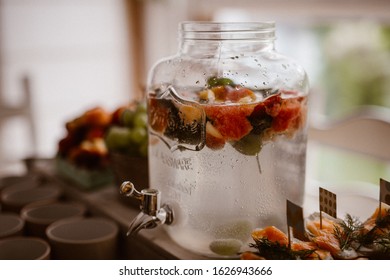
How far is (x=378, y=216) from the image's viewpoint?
534 mm

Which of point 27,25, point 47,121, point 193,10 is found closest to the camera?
point 193,10

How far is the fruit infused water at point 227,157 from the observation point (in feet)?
1.77

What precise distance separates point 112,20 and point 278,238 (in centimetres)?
168

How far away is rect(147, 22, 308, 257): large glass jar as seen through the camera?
542 mm

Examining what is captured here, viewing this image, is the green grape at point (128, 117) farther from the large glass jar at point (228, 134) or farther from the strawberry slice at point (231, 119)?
Result: the strawberry slice at point (231, 119)

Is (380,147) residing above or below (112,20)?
below

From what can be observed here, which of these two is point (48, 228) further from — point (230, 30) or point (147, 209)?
point (230, 30)

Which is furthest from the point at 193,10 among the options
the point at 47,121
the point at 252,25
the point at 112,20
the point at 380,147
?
the point at 252,25

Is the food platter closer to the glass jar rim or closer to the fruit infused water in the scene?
the fruit infused water

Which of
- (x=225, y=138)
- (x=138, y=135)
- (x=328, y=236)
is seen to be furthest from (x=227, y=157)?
(x=138, y=135)

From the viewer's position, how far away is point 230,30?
576 mm

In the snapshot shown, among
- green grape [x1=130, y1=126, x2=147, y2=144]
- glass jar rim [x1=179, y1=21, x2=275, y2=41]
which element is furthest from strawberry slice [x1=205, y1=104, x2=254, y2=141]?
green grape [x1=130, y1=126, x2=147, y2=144]

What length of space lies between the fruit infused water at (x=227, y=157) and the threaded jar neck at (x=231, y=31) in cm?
6
